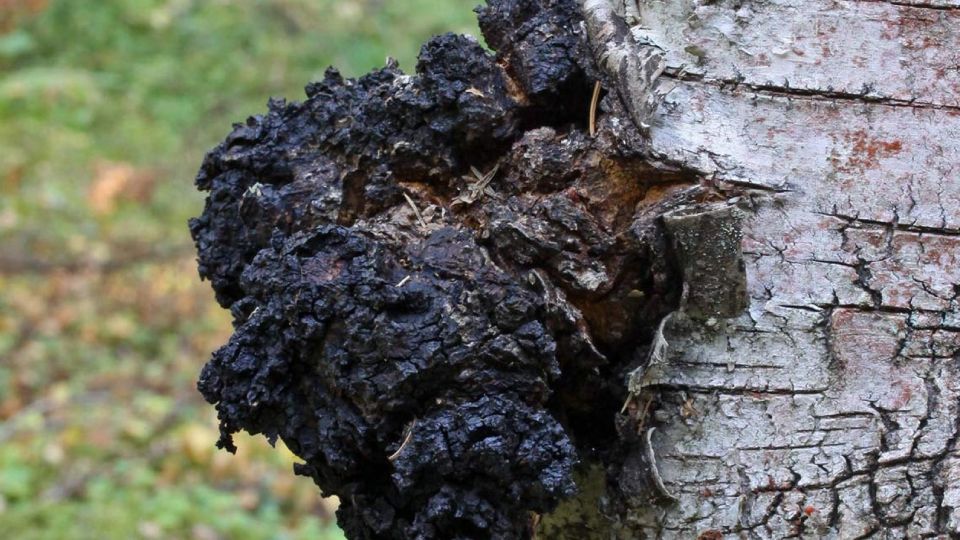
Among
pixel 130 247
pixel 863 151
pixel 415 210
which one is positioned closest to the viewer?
pixel 863 151

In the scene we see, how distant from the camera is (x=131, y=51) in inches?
237

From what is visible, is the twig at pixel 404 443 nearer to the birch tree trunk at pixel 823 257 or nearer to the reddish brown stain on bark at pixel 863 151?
the birch tree trunk at pixel 823 257

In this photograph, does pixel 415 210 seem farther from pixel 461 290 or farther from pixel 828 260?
pixel 828 260

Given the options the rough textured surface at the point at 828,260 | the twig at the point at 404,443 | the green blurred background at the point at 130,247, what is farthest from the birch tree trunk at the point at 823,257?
the green blurred background at the point at 130,247

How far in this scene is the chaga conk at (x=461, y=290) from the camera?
34.6 inches

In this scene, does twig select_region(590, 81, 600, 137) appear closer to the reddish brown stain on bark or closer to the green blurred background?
the reddish brown stain on bark

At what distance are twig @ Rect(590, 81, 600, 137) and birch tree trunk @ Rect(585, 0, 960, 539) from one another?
44 millimetres

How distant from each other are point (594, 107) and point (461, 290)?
24 centimetres

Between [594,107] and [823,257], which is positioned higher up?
[594,107]

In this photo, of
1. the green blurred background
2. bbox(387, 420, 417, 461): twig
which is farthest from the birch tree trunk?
the green blurred background

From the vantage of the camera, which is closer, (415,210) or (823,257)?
(823,257)

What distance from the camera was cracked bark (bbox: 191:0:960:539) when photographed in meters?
0.87

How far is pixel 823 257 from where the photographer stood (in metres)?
0.88

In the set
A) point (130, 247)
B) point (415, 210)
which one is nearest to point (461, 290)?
point (415, 210)
